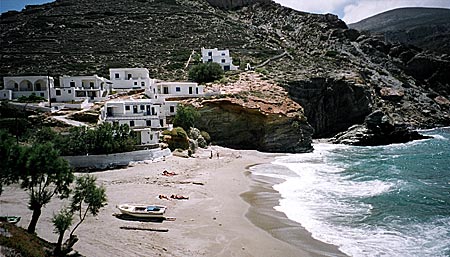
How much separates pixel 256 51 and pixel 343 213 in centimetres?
7606

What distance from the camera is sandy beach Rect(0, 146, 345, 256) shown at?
16516 millimetres

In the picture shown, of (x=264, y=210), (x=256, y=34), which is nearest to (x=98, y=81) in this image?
(x=264, y=210)

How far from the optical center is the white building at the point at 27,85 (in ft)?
175

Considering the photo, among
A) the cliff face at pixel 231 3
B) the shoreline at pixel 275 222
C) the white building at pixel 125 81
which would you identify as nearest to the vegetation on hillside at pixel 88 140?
the shoreline at pixel 275 222

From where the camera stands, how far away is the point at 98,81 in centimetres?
5706

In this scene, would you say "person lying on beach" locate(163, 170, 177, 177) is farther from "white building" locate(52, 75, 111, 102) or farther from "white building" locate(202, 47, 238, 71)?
"white building" locate(202, 47, 238, 71)

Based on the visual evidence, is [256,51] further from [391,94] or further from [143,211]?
[143,211]

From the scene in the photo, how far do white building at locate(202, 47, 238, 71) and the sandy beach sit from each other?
4819 centimetres

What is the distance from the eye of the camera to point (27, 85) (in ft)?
181

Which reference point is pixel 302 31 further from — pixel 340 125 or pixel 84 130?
pixel 84 130

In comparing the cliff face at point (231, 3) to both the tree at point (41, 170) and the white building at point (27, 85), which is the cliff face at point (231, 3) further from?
the tree at point (41, 170)

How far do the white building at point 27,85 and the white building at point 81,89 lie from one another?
1.91 metres

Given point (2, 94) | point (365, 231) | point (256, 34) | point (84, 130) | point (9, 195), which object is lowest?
point (365, 231)

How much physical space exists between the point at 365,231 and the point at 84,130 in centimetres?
2547
